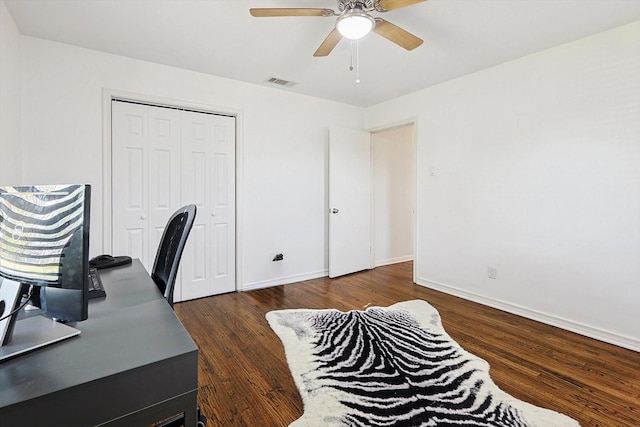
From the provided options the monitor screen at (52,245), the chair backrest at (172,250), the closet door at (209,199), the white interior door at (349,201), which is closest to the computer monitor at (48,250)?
the monitor screen at (52,245)

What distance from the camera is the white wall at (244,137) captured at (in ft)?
8.78

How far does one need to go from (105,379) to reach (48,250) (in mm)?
373

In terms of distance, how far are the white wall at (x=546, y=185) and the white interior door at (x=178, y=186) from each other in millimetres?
2476

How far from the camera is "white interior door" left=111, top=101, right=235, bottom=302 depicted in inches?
121

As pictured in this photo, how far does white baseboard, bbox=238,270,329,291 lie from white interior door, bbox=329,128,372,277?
0.19 m

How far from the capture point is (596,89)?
8.48 feet

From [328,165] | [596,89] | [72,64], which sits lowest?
[328,165]

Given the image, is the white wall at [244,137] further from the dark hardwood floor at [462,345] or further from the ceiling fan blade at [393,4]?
the ceiling fan blade at [393,4]

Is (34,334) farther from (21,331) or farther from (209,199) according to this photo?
(209,199)

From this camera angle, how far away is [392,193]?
17.2 feet

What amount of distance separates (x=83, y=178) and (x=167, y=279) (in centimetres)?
208

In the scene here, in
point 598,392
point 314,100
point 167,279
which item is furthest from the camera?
point 314,100

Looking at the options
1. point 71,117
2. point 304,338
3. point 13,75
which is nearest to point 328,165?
point 304,338

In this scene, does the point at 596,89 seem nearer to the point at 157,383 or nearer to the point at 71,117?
the point at 157,383
